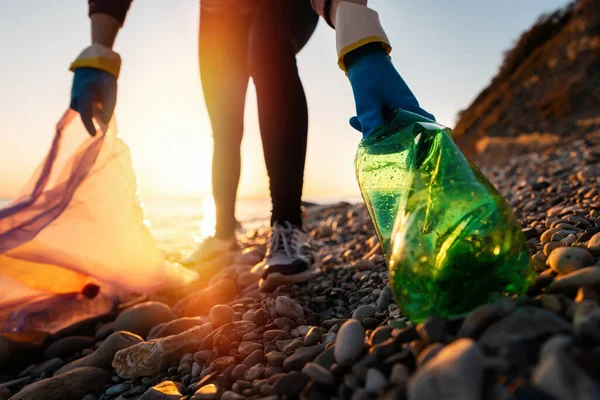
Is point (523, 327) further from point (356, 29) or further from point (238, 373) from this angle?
point (356, 29)

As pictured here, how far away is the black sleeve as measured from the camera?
2.04 m

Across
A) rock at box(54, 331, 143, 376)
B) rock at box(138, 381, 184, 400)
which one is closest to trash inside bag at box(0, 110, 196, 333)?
rock at box(54, 331, 143, 376)

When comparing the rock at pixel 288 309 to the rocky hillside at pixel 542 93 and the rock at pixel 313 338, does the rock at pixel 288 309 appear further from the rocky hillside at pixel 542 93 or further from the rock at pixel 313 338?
the rocky hillside at pixel 542 93

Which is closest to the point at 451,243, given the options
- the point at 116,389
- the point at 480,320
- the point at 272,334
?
the point at 480,320

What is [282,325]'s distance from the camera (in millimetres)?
1304

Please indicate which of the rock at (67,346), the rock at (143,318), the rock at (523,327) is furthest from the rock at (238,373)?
the rock at (67,346)

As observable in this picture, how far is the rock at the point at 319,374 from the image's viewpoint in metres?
0.74

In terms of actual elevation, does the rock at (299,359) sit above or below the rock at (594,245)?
below

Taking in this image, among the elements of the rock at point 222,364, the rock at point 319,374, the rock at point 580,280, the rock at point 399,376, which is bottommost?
the rock at point 222,364

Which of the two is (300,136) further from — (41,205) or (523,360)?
(523,360)

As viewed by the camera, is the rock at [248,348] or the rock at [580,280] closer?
the rock at [580,280]

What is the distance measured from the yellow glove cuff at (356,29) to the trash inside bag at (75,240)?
139 centimetres

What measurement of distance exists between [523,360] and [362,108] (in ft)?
2.65

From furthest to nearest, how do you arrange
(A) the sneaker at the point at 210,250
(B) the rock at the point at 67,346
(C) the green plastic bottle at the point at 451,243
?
(A) the sneaker at the point at 210,250, (B) the rock at the point at 67,346, (C) the green plastic bottle at the point at 451,243
